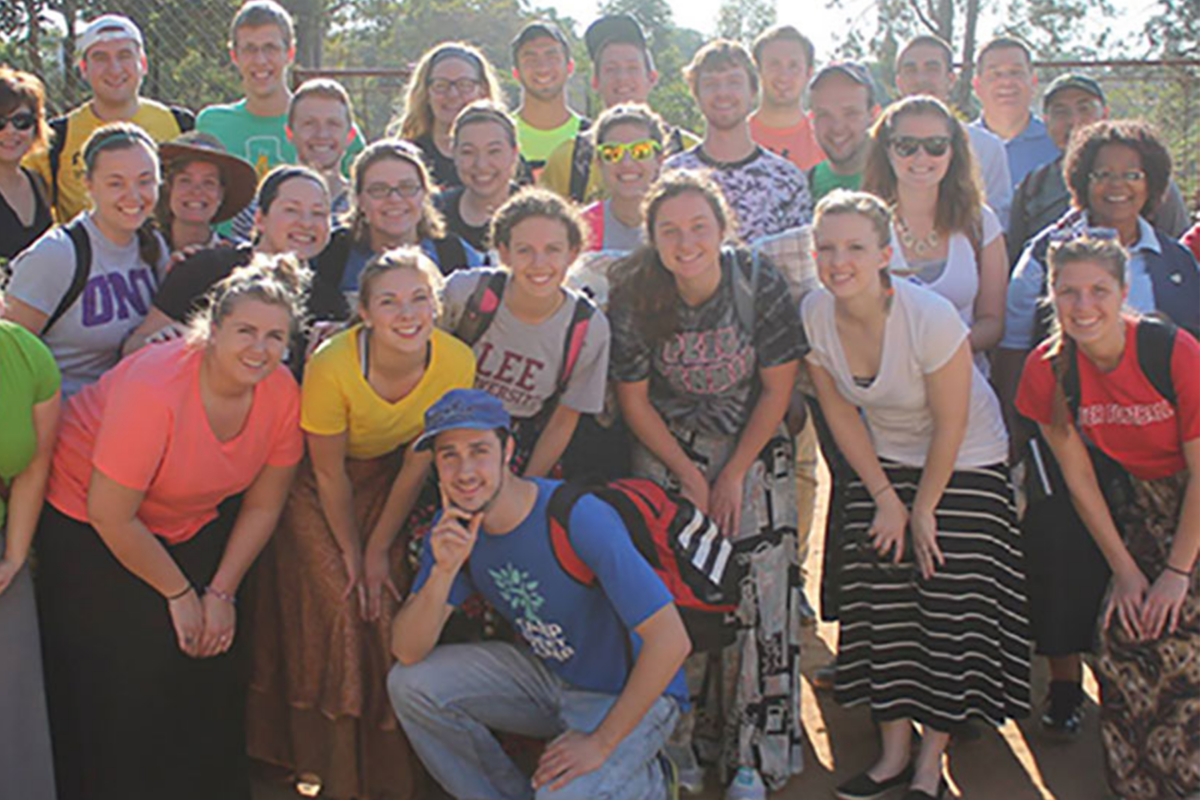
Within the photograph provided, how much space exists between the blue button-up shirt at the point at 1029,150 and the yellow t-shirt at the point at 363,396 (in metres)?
3.42

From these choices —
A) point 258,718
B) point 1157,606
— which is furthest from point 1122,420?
point 258,718

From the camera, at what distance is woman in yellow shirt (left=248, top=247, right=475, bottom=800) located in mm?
3629

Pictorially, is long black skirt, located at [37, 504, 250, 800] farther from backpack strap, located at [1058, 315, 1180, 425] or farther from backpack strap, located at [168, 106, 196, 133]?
backpack strap, located at [1058, 315, 1180, 425]

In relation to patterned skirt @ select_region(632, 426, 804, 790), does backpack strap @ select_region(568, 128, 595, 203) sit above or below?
above

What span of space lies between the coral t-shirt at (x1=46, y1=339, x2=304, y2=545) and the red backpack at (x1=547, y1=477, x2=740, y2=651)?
2.98 ft

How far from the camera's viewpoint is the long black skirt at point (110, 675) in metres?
3.49

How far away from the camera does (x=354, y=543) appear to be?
380 cm

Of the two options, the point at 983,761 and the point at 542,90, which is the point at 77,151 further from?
the point at 983,761

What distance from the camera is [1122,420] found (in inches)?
148

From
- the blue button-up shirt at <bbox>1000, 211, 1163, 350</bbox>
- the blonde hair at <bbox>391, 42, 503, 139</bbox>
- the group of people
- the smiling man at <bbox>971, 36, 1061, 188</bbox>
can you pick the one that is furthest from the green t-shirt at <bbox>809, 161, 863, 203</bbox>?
the blonde hair at <bbox>391, 42, 503, 139</bbox>

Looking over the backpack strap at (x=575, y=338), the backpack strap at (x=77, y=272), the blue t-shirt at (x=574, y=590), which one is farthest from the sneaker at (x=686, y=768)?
the backpack strap at (x=77, y=272)

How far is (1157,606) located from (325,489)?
2.71 metres

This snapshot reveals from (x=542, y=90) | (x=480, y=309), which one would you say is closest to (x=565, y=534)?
(x=480, y=309)

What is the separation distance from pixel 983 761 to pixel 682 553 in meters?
1.57
